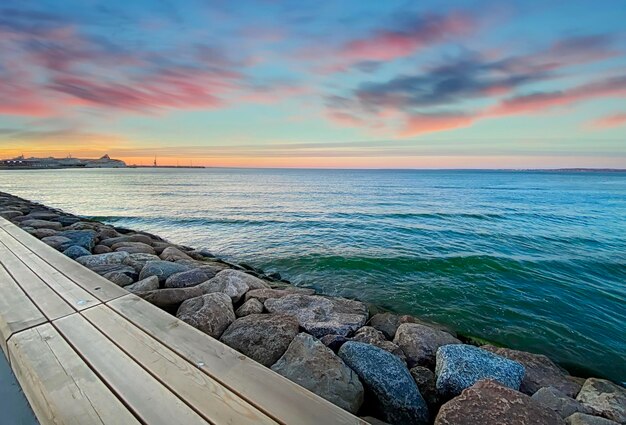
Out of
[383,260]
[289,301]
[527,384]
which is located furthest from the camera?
[383,260]

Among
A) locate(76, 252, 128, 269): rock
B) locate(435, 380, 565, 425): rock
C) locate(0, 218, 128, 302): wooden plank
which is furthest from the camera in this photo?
locate(76, 252, 128, 269): rock

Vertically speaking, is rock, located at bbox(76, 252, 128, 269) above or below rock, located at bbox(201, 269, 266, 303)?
above

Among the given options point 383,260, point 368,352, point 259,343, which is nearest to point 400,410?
point 368,352

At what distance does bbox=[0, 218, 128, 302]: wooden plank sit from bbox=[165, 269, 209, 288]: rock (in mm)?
1411

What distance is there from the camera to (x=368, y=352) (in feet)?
11.0

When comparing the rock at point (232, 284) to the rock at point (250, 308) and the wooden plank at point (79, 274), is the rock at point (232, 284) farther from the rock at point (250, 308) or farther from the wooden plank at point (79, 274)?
the wooden plank at point (79, 274)

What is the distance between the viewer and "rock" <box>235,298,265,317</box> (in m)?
4.53

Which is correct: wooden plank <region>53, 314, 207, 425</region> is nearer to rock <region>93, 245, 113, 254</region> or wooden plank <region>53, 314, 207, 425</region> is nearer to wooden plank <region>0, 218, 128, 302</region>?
wooden plank <region>0, 218, 128, 302</region>

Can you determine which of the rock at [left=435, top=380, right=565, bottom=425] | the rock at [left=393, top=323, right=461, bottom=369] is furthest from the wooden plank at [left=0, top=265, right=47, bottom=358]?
the rock at [left=393, top=323, right=461, bottom=369]

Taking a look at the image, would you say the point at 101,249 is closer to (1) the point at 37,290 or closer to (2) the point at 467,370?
(1) the point at 37,290

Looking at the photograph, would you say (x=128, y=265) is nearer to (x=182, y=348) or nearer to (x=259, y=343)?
(x=259, y=343)

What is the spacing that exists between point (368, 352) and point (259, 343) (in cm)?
123

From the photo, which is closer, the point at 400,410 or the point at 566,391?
the point at 400,410


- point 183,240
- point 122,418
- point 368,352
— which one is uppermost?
point 122,418
